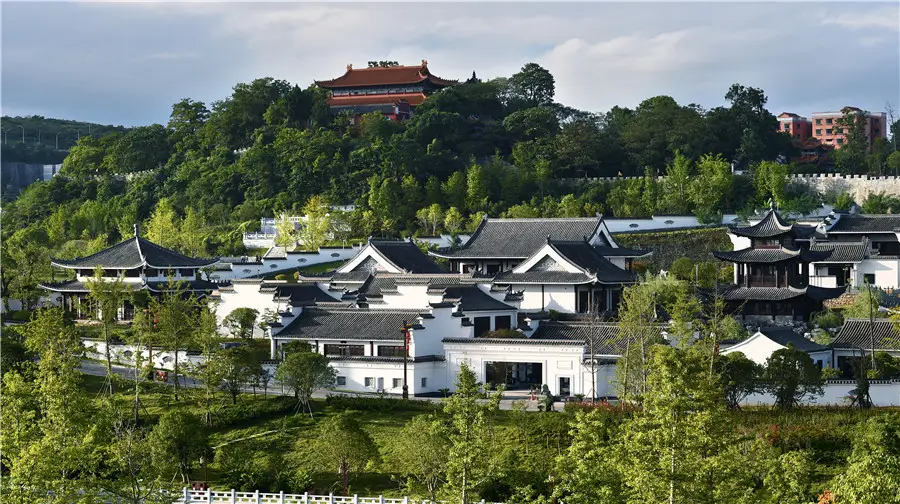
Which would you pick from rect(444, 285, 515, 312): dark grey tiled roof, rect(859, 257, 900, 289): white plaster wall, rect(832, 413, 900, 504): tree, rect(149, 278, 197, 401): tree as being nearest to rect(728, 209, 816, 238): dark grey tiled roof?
rect(859, 257, 900, 289): white plaster wall

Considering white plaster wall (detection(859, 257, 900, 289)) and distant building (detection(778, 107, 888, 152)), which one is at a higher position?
distant building (detection(778, 107, 888, 152))

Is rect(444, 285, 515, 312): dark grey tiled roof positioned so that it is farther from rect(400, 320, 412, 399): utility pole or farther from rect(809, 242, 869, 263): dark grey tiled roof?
rect(809, 242, 869, 263): dark grey tiled roof

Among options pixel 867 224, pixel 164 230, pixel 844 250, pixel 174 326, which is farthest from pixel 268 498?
pixel 164 230

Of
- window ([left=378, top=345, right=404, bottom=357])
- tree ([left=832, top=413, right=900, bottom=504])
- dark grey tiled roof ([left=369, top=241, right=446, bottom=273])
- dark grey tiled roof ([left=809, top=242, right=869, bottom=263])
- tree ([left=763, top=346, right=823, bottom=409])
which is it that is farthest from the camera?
dark grey tiled roof ([left=809, top=242, right=869, bottom=263])

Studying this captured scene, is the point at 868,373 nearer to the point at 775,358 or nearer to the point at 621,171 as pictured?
the point at 775,358

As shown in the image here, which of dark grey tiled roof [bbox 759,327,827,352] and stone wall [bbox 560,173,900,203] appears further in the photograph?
stone wall [bbox 560,173,900,203]
